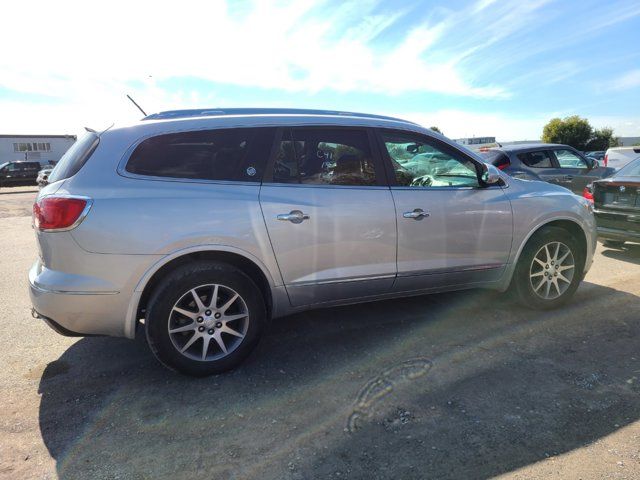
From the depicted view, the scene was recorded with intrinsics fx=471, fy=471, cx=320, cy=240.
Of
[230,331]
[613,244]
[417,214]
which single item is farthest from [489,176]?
[613,244]

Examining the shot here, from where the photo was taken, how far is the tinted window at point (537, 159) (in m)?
9.30

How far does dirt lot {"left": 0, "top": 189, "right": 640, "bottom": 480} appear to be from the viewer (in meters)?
2.44

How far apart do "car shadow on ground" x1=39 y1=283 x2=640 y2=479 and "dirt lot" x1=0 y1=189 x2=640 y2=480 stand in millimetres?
11

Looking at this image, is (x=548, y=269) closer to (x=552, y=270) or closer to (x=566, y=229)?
(x=552, y=270)

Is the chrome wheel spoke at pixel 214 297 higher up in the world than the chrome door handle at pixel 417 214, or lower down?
lower down

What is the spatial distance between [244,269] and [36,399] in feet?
5.24

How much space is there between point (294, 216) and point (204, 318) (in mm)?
955

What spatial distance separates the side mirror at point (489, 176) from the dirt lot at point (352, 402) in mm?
1259

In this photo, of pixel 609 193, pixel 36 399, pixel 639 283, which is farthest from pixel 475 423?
pixel 609 193

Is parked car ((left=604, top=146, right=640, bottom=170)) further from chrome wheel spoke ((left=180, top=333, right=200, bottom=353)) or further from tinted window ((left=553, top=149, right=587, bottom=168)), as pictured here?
chrome wheel spoke ((left=180, top=333, right=200, bottom=353))

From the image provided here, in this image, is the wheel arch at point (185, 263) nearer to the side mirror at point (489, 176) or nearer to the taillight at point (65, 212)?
→ the taillight at point (65, 212)

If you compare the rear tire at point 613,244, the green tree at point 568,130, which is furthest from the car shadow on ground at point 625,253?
the green tree at point 568,130

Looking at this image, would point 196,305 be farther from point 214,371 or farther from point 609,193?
point 609,193

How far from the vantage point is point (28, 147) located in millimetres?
44438
